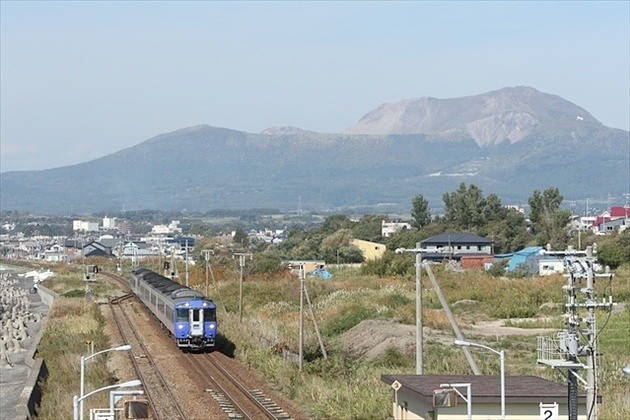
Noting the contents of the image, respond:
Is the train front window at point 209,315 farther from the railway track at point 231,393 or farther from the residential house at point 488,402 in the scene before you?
the residential house at point 488,402

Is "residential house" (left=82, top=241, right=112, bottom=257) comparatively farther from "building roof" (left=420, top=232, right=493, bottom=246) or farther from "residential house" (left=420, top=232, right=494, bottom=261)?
"residential house" (left=420, top=232, right=494, bottom=261)

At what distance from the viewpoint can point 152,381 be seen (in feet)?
105

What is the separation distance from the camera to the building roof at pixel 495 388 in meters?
19.5

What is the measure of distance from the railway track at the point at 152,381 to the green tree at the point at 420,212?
84406mm

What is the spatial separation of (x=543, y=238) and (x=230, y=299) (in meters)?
56.9

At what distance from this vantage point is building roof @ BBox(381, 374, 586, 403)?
64.1ft

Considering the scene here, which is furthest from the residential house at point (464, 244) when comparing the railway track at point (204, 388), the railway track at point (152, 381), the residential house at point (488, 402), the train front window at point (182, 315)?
the residential house at point (488, 402)

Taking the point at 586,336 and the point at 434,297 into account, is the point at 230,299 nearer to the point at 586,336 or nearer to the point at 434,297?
the point at 434,297

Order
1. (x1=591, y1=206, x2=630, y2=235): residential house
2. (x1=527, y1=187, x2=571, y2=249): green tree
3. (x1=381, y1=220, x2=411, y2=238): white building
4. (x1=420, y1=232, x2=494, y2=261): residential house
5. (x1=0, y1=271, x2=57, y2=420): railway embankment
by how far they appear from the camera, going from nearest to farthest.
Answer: (x1=0, y1=271, x2=57, y2=420): railway embankment → (x1=420, y1=232, x2=494, y2=261): residential house → (x1=527, y1=187, x2=571, y2=249): green tree → (x1=591, y1=206, x2=630, y2=235): residential house → (x1=381, y1=220, x2=411, y2=238): white building

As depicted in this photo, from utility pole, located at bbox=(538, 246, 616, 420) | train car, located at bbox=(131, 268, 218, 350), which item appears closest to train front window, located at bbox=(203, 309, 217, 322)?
train car, located at bbox=(131, 268, 218, 350)

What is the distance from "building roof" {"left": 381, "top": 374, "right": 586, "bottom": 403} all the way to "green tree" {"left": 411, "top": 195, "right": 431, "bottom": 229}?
356 ft

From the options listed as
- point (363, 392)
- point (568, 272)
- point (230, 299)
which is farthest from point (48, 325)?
point (568, 272)

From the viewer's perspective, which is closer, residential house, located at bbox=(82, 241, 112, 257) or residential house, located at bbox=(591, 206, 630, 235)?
residential house, located at bbox=(591, 206, 630, 235)

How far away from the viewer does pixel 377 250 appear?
4476 inches
